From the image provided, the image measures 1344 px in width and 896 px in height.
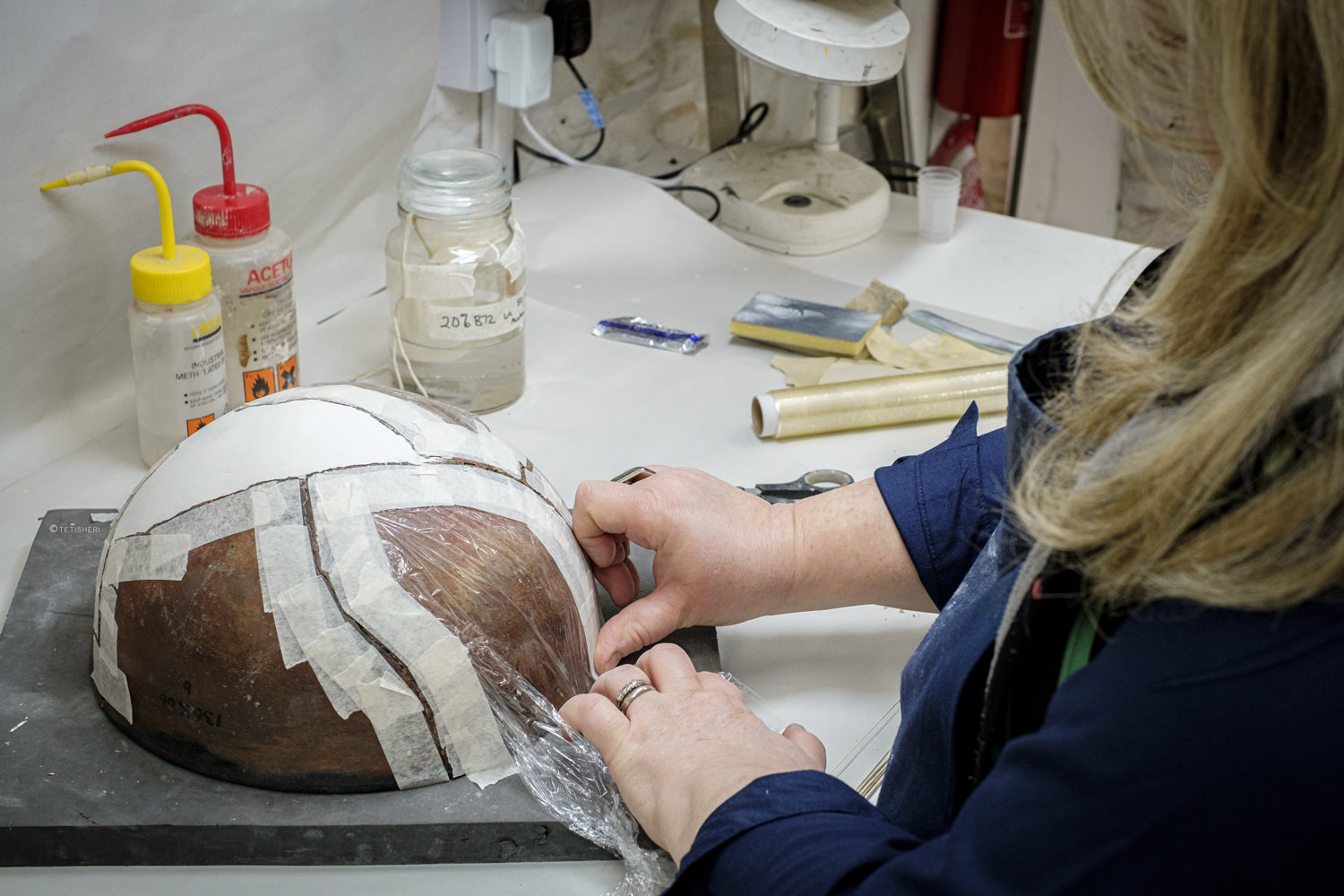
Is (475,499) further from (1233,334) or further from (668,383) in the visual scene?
(668,383)

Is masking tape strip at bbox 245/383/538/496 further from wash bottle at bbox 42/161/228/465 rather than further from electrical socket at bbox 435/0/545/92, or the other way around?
electrical socket at bbox 435/0/545/92

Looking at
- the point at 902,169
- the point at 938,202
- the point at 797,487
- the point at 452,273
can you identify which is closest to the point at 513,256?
the point at 452,273

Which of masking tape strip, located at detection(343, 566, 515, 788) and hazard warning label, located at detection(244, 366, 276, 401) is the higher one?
masking tape strip, located at detection(343, 566, 515, 788)

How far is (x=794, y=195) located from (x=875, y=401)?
0.57 meters

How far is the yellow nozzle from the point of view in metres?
0.99

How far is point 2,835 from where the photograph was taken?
68cm

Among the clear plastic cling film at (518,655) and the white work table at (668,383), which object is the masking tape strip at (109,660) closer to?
the white work table at (668,383)

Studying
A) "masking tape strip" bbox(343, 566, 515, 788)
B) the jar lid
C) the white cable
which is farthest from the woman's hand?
the white cable

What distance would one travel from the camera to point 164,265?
100cm

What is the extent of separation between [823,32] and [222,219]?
2.39ft

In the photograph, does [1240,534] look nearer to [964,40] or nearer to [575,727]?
[575,727]

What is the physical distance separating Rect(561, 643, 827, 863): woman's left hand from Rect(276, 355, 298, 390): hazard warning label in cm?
55

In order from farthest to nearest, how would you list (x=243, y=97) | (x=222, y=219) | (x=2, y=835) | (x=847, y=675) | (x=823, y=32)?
1. (x=823, y=32)
2. (x=243, y=97)
3. (x=222, y=219)
4. (x=847, y=675)
5. (x=2, y=835)

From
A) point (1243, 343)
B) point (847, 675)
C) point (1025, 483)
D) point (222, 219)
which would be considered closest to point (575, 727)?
point (847, 675)
